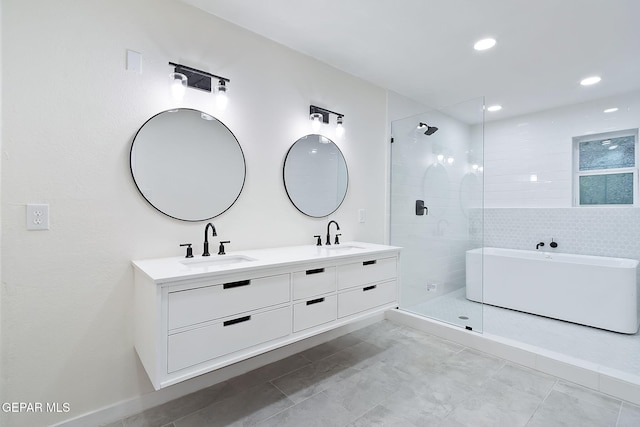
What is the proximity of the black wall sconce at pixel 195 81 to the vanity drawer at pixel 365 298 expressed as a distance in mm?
1587

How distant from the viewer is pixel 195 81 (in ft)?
6.59

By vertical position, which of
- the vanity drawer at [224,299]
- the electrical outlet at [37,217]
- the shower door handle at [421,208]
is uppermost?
the shower door handle at [421,208]

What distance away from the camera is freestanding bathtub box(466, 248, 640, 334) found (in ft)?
9.53

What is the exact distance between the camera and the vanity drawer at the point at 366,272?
2.16 m

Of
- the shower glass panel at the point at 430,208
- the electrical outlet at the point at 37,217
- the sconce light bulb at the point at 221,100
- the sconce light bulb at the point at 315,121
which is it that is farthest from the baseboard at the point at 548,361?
the electrical outlet at the point at 37,217

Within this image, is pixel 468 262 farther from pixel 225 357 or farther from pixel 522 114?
pixel 225 357

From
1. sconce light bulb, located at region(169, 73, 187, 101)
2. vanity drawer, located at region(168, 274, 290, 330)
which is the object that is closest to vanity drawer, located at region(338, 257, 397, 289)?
vanity drawer, located at region(168, 274, 290, 330)

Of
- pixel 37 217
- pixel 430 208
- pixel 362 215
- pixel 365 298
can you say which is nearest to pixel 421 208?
pixel 430 208

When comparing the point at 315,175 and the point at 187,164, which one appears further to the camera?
the point at 315,175

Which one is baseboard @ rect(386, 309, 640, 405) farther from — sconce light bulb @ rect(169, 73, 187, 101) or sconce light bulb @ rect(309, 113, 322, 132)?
sconce light bulb @ rect(169, 73, 187, 101)

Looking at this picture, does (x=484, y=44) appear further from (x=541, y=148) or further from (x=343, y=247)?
(x=541, y=148)

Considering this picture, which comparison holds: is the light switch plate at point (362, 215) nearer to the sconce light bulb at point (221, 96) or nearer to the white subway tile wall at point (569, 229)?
the white subway tile wall at point (569, 229)

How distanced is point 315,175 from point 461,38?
1.58m

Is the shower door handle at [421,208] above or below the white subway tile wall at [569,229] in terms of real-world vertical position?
above
